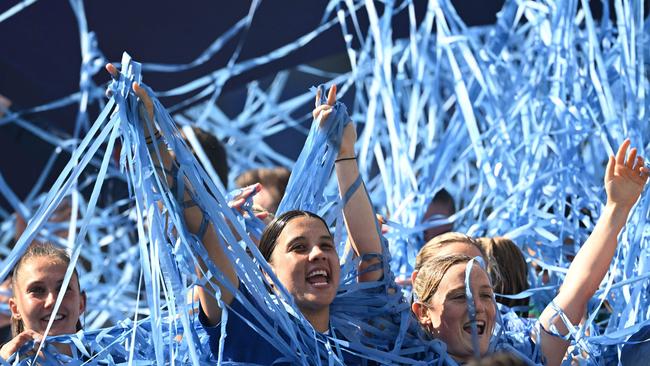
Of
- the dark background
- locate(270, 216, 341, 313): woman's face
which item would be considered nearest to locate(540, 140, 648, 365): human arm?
locate(270, 216, 341, 313): woman's face

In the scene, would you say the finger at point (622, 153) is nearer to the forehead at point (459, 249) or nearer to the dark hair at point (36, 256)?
the forehead at point (459, 249)

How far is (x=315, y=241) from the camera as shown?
201 centimetres

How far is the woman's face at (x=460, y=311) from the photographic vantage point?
2.06 m

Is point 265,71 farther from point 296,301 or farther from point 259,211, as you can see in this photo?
point 296,301

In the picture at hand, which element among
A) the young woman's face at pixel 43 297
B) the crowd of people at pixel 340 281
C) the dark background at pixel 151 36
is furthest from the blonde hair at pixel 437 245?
the dark background at pixel 151 36

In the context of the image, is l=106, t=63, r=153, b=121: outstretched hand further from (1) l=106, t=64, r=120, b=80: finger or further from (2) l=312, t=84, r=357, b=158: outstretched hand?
(2) l=312, t=84, r=357, b=158: outstretched hand

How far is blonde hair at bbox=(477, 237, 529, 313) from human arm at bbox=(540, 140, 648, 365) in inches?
11.3

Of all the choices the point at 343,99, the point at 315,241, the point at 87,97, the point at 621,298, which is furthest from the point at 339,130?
the point at 343,99

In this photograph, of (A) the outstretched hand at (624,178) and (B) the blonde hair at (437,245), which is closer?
(A) the outstretched hand at (624,178)

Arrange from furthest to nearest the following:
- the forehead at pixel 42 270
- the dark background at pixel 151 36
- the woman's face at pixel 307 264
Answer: the dark background at pixel 151 36 → the forehead at pixel 42 270 → the woman's face at pixel 307 264

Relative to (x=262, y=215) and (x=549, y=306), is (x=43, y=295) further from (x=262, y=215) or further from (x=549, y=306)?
(x=549, y=306)

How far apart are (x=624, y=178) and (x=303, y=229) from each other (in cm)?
56

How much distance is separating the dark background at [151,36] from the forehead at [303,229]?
1247 millimetres

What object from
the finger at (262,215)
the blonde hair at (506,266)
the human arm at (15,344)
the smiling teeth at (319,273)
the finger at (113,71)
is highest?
the finger at (113,71)
